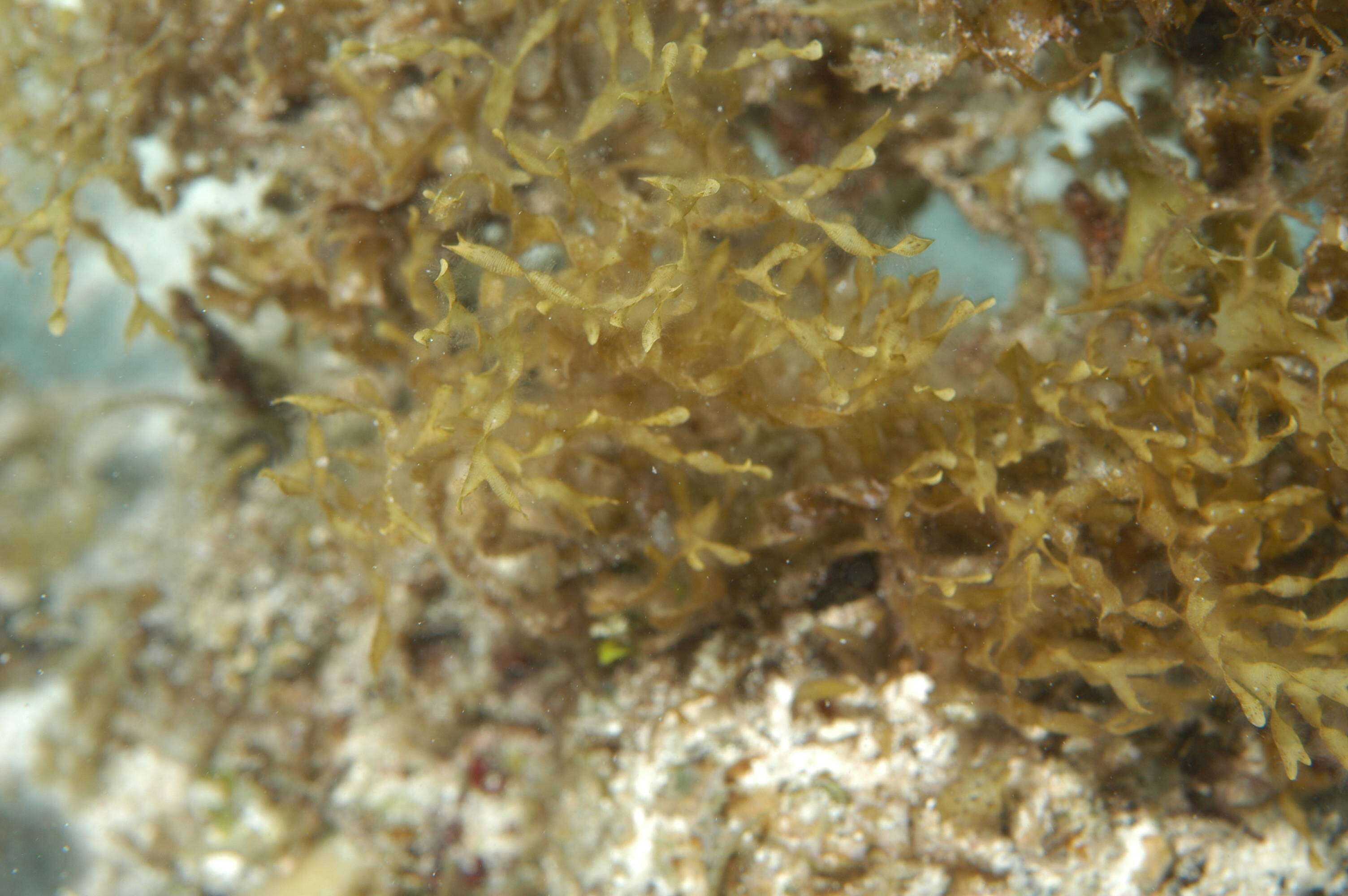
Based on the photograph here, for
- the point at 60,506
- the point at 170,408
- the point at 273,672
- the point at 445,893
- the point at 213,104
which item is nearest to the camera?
the point at 213,104

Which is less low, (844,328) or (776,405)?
(844,328)

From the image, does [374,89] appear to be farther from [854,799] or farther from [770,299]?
[854,799]

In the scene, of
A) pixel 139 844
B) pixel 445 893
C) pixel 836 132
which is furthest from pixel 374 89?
pixel 139 844

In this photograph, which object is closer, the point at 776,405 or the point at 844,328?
the point at 844,328
